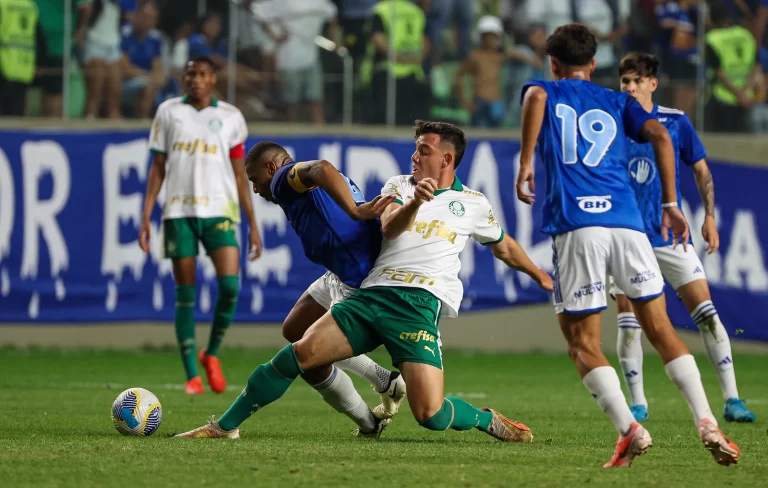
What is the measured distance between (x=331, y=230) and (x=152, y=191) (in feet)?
12.4

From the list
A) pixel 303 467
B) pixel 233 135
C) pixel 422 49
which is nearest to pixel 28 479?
pixel 303 467

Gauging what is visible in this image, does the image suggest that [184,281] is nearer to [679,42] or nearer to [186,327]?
[186,327]

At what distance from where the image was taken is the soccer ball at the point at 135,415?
239 inches

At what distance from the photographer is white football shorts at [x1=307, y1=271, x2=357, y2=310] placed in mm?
6072

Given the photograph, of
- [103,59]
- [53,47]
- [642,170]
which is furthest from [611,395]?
[53,47]

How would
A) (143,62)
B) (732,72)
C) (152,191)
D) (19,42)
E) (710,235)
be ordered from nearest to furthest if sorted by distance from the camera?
(710,235) → (152,191) → (19,42) → (143,62) → (732,72)

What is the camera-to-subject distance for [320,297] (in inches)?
251

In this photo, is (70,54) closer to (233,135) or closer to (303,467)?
(233,135)

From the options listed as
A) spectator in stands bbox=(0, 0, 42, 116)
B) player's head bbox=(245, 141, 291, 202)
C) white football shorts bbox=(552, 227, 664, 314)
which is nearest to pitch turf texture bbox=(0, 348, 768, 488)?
white football shorts bbox=(552, 227, 664, 314)

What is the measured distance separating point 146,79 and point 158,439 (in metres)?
8.25

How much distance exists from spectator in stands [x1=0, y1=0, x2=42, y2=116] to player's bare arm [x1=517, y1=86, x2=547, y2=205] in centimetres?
929

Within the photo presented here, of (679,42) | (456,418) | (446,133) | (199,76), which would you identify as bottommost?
(456,418)

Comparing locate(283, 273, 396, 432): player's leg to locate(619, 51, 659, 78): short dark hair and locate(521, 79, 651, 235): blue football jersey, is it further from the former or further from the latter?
locate(619, 51, 659, 78): short dark hair

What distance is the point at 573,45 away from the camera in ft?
17.6
